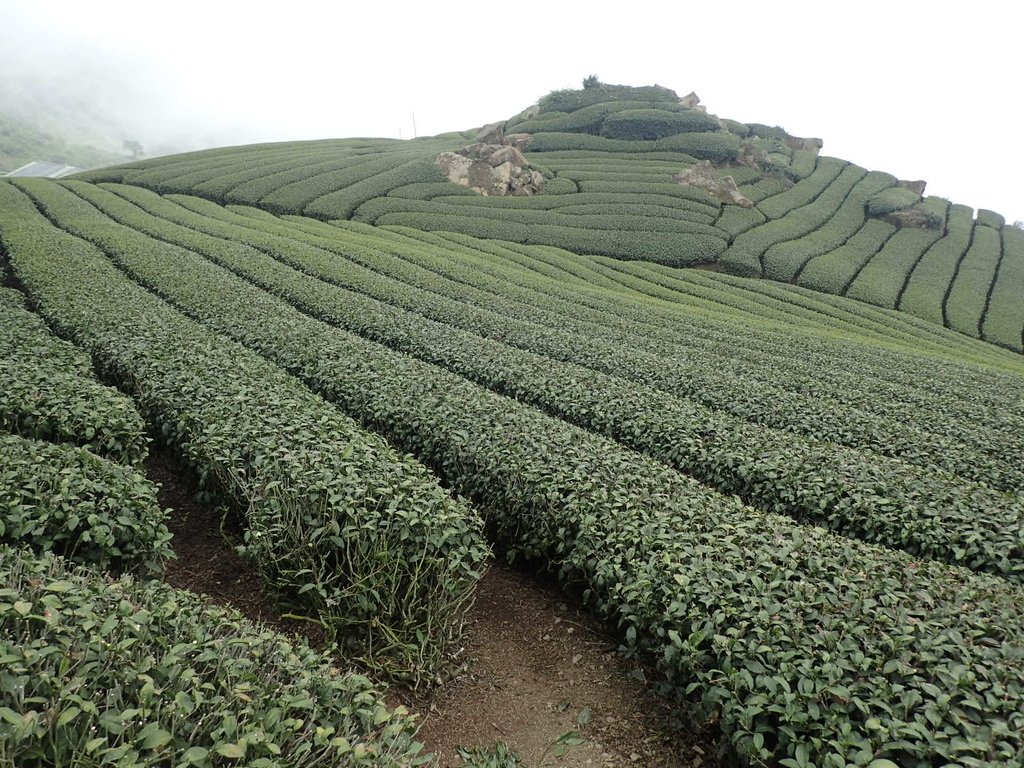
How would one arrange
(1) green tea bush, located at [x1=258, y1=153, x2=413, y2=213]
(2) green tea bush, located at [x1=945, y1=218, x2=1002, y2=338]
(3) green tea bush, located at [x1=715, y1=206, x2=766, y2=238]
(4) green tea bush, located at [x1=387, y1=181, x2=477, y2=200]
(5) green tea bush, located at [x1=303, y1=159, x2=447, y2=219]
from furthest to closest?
(4) green tea bush, located at [x1=387, y1=181, x2=477, y2=200] → (3) green tea bush, located at [x1=715, y1=206, x2=766, y2=238] → (1) green tea bush, located at [x1=258, y1=153, x2=413, y2=213] → (5) green tea bush, located at [x1=303, y1=159, x2=447, y2=219] → (2) green tea bush, located at [x1=945, y1=218, x2=1002, y2=338]

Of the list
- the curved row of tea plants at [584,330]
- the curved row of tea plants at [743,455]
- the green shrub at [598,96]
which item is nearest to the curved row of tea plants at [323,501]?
the curved row of tea plants at [743,455]

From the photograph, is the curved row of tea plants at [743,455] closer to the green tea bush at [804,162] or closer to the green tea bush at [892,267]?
the green tea bush at [892,267]

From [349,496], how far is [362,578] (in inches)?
33.8

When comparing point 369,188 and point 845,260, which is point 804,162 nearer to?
point 845,260

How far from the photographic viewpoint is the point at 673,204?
50.5m

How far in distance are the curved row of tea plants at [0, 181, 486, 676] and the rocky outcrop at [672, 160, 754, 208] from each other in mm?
50980

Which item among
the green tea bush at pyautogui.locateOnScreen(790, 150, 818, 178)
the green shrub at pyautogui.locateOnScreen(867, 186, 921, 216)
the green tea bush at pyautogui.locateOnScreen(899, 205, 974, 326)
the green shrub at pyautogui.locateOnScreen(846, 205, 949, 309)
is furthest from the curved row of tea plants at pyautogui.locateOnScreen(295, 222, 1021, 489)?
the green tea bush at pyautogui.locateOnScreen(790, 150, 818, 178)

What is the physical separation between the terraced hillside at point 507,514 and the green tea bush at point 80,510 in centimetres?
5

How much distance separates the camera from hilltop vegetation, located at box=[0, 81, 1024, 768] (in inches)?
147

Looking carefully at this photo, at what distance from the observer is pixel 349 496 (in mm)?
6031

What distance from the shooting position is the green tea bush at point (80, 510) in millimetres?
5289

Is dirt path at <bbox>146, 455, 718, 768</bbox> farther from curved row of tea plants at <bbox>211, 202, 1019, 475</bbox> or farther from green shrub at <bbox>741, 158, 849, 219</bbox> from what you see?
green shrub at <bbox>741, 158, 849, 219</bbox>

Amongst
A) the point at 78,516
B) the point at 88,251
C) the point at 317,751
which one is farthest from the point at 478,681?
the point at 88,251

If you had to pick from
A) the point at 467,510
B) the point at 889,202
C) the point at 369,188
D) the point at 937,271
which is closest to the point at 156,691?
the point at 467,510
